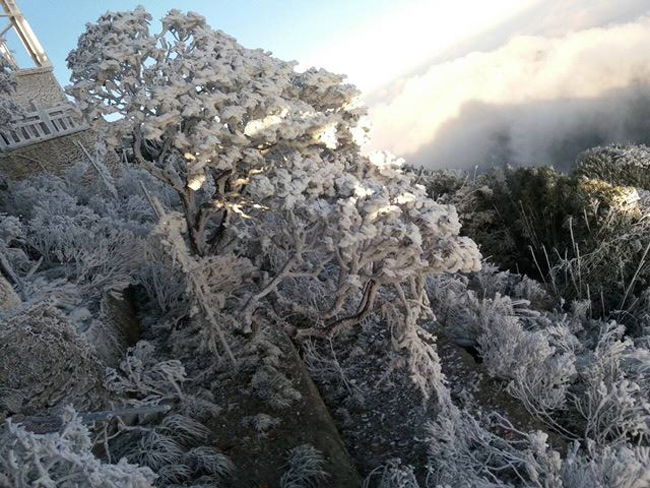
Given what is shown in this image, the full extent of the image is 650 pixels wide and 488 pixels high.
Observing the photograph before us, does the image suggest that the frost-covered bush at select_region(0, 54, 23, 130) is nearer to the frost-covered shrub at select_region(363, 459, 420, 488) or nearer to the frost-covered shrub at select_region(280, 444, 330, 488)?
the frost-covered shrub at select_region(280, 444, 330, 488)

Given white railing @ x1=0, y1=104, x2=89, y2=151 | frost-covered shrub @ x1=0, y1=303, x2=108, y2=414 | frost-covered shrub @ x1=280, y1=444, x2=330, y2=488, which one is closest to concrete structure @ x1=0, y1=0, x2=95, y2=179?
white railing @ x1=0, y1=104, x2=89, y2=151

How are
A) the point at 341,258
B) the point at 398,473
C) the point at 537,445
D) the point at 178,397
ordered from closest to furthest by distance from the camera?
the point at 537,445, the point at 398,473, the point at 341,258, the point at 178,397

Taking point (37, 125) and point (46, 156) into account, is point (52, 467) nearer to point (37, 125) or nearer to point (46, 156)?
point (46, 156)

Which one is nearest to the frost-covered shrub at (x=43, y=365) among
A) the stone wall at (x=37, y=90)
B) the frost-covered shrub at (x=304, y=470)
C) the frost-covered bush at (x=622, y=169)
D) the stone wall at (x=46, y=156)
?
the frost-covered shrub at (x=304, y=470)

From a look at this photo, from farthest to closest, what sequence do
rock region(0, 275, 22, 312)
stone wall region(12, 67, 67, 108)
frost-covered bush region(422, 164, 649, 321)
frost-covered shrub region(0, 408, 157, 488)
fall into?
1. stone wall region(12, 67, 67, 108)
2. frost-covered bush region(422, 164, 649, 321)
3. rock region(0, 275, 22, 312)
4. frost-covered shrub region(0, 408, 157, 488)

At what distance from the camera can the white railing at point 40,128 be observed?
11.7 m

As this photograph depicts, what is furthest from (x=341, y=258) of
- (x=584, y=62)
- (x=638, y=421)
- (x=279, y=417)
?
(x=584, y=62)

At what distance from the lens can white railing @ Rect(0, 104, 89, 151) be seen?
11664 mm

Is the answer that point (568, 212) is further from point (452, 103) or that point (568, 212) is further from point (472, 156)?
point (452, 103)

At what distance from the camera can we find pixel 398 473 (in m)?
3.81

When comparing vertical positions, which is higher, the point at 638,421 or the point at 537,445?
the point at 537,445

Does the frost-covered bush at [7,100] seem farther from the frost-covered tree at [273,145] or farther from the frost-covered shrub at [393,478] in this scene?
the frost-covered shrub at [393,478]

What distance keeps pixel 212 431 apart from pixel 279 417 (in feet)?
2.18

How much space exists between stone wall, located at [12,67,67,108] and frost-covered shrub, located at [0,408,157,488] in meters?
12.4
